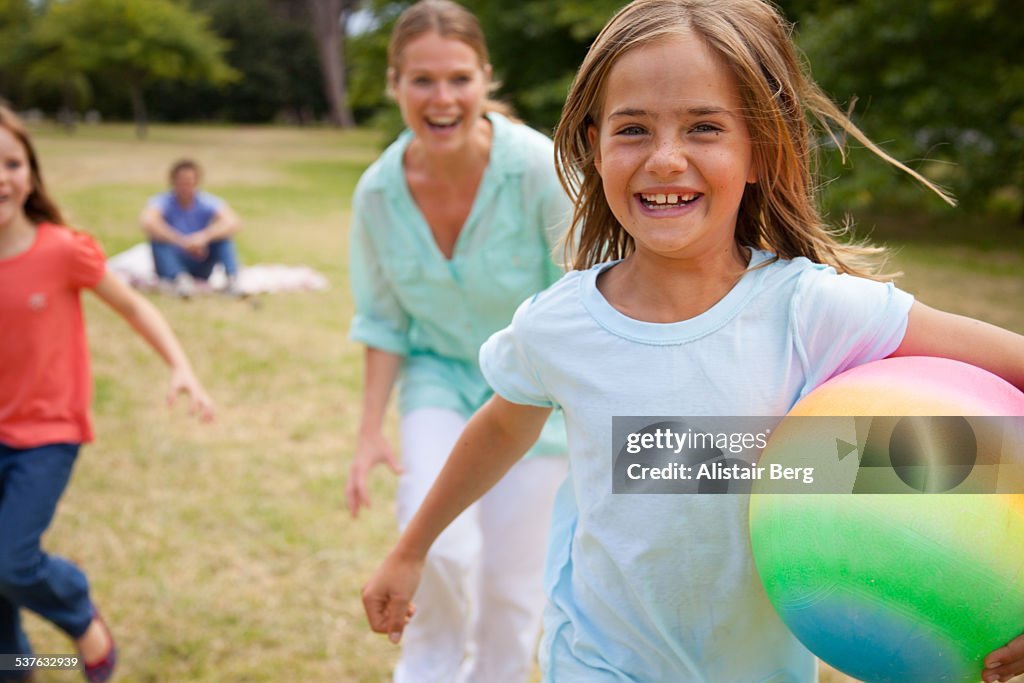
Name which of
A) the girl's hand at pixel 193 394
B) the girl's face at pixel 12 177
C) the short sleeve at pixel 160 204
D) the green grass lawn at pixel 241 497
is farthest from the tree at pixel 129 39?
the girl's hand at pixel 193 394

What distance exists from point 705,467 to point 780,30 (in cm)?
80

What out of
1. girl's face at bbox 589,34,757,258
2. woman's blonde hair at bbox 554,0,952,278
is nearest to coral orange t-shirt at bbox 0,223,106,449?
woman's blonde hair at bbox 554,0,952,278

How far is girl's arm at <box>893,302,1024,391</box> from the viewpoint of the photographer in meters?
1.69

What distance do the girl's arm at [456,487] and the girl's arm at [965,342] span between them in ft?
2.34

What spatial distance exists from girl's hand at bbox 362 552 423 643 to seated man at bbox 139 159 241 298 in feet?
27.1

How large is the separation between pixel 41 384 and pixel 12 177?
679 millimetres

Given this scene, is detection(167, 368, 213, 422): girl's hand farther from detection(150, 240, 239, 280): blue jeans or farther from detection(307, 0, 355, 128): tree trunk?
detection(307, 0, 355, 128): tree trunk

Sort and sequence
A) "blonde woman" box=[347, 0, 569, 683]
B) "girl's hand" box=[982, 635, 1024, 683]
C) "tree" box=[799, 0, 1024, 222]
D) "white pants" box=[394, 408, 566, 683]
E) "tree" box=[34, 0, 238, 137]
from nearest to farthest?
"girl's hand" box=[982, 635, 1024, 683], "white pants" box=[394, 408, 566, 683], "blonde woman" box=[347, 0, 569, 683], "tree" box=[799, 0, 1024, 222], "tree" box=[34, 0, 238, 137]

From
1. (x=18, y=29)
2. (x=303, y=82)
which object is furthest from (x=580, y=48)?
(x=303, y=82)

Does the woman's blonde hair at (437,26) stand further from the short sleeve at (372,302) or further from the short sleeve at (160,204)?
the short sleeve at (160,204)

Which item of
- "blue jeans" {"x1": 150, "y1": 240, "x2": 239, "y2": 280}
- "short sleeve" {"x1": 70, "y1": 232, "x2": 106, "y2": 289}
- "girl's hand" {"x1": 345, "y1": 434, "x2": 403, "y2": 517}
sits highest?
"short sleeve" {"x1": 70, "y1": 232, "x2": 106, "y2": 289}

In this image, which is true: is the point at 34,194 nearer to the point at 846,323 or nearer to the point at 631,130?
the point at 631,130

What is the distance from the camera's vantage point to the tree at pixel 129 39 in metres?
39.3

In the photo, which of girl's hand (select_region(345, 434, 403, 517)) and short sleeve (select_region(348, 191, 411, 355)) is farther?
short sleeve (select_region(348, 191, 411, 355))
